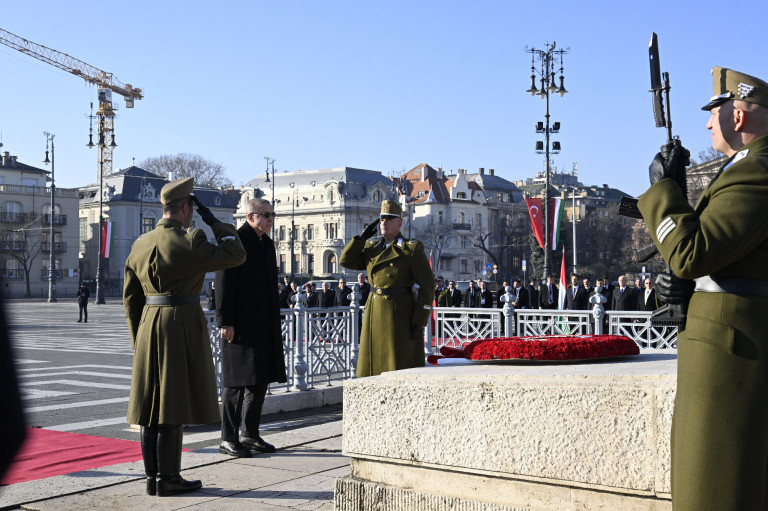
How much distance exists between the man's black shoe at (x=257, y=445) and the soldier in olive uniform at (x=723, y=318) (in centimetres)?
465

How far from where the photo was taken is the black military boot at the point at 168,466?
560 cm

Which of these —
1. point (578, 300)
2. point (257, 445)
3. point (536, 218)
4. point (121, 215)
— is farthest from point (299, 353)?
point (121, 215)

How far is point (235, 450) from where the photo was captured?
6965 millimetres

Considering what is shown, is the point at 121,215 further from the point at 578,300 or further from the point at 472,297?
the point at 578,300

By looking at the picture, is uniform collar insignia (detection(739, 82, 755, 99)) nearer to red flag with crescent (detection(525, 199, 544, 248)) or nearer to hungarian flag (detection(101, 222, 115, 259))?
red flag with crescent (detection(525, 199, 544, 248))

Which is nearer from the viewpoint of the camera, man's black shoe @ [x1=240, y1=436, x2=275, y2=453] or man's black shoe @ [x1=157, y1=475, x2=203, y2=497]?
man's black shoe @ [x1=157, y1=475, x2=203, y2=497]

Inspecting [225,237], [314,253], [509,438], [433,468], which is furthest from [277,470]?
[314,253]

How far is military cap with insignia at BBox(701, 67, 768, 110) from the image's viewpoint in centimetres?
305

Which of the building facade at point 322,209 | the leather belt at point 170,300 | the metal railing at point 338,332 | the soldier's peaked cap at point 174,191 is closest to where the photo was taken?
the leather belt at point 170,300

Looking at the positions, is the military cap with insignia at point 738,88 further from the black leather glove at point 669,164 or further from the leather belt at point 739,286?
the leather belt at point 739,286

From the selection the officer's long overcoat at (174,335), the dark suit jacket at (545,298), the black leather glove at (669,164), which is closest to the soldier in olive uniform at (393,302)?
the officer's long overcoat at (174,335)

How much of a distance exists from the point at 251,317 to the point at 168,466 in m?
1.78

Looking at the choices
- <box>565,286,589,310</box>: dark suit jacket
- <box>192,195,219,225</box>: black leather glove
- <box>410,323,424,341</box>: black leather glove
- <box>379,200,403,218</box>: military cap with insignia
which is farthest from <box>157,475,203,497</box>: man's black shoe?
<box>565,286,589,310</box>: dark suit jacket

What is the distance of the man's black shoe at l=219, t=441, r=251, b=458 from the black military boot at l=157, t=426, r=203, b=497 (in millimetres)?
1263
